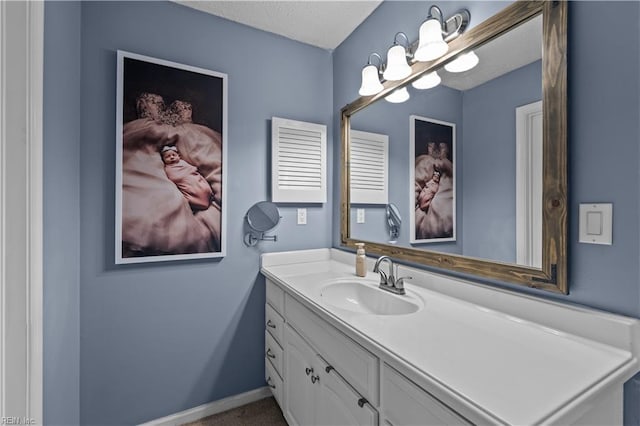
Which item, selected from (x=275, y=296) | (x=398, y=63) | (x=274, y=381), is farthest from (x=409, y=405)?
(x=398, y=63)

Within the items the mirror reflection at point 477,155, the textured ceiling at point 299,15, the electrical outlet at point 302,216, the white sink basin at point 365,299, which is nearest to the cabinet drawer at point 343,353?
the white sink basin at point 365,299

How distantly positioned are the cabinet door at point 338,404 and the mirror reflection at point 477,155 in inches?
27.3

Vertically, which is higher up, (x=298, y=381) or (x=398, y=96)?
(x=398, y=96)

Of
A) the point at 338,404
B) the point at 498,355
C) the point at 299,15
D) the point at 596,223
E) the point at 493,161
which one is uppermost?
the point at 299,15

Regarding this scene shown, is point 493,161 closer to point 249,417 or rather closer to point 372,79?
point 372,79

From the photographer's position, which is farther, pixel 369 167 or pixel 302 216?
pixel 302 216

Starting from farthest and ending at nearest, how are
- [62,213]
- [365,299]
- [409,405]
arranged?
[365,299]
[62,213]
[409,405]

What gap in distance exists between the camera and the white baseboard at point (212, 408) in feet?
5.43

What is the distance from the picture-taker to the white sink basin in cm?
126

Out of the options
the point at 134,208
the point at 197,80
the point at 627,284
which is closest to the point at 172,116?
the point at 197,80

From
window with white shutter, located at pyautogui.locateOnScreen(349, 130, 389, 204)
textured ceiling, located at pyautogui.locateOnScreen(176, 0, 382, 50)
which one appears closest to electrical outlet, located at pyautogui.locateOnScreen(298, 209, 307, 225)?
window with white shutter, located at pyautogui.locateOnScreen(349, 130, 389, 204)

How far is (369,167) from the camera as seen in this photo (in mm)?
1817

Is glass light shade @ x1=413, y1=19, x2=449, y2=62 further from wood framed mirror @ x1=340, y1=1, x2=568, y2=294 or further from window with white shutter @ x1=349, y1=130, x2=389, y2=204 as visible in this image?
window with white shutter @ x1=349, y1=130, x2=389, y2=204

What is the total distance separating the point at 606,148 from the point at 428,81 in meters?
0.77
